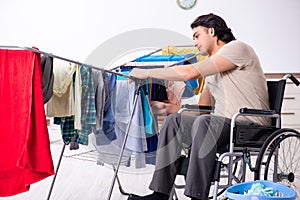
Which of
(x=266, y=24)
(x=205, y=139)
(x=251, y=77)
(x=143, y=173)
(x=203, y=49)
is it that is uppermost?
(x=266, y=24)

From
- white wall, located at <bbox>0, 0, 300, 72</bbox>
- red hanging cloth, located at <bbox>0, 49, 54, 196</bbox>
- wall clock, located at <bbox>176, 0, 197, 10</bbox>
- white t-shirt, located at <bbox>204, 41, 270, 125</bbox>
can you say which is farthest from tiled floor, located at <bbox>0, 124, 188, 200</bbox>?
wall clock, located at <bbox>176, 0, 197, 10</bbox>

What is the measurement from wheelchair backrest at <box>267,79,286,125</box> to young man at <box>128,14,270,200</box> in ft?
0.17

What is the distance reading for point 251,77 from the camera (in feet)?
6.20

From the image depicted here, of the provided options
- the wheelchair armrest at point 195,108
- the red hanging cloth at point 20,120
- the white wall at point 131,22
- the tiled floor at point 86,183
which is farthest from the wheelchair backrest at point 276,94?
the white wall at point 131,22

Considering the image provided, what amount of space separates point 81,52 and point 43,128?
12.8ft

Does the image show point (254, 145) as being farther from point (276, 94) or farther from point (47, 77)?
point (47, 77)

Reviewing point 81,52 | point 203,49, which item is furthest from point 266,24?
point 203,49

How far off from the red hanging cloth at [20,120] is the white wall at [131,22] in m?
3.69

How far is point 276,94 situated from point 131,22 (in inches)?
136

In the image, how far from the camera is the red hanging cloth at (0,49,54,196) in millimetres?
1400

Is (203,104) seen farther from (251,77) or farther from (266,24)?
(266,24)

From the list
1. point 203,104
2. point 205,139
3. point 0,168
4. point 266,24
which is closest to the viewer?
point 0,168

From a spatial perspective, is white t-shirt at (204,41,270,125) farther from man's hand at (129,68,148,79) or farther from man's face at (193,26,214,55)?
man's hand at (129,68,148,79)

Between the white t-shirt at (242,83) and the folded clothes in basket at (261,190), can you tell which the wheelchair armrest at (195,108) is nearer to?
the white t-shirt at (242,83)
